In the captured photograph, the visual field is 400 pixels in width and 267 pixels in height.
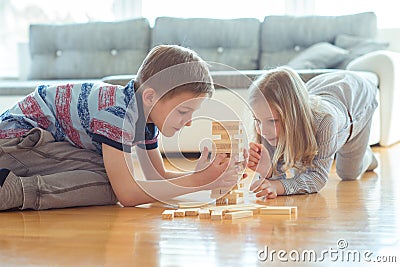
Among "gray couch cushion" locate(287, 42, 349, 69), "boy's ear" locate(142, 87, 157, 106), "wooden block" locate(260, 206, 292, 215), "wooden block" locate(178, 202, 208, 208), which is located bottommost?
"wooden block" locate(178, 202, 208, 208)

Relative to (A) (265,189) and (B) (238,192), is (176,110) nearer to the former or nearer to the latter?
(B) (238,192)

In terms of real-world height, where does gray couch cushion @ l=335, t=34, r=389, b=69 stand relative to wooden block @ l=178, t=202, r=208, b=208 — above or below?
above

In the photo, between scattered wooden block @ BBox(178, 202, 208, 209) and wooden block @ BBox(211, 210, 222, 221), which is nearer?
wooden block @ BBox(211, 210, 222, 221)

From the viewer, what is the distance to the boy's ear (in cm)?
199

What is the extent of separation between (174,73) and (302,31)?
8.45 feet

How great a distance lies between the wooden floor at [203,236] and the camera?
1.41 meters

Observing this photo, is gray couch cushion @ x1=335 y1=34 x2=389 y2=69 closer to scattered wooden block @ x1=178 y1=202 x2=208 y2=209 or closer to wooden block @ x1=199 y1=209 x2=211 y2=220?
scattered wooden block @ x1=178 y1=202 x2=208 y2=209

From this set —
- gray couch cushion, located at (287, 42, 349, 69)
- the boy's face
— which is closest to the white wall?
gray couch cushion, located at (287, 42, 349, 69)

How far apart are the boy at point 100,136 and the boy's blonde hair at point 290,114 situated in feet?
0.84

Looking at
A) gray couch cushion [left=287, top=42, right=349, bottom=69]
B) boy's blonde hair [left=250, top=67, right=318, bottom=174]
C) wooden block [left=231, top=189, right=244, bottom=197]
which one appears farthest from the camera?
gray couch cushion [left=287, top=42, right=349, bottom=69]

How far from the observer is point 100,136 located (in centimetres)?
196

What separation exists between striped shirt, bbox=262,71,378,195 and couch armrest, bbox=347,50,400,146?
103 centimetres

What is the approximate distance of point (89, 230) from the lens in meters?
1.71

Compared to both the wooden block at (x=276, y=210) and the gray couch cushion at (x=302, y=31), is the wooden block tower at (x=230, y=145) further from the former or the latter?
the gray couch cushion at (x=302, y=31)
